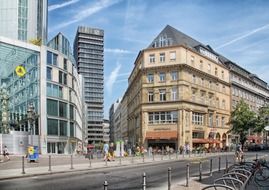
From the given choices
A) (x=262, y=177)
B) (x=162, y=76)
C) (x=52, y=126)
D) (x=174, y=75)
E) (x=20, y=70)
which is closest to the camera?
(x=262, y=177)

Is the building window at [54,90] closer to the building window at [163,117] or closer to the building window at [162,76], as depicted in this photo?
the building window at [163,117]

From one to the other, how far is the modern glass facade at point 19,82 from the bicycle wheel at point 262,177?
166 ft

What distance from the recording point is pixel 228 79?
9300 centimetres

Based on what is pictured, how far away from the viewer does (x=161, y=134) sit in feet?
231

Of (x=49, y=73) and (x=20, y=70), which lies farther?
(x=49, y=73)

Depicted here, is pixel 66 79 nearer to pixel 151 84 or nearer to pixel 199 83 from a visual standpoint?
pixel 151 84

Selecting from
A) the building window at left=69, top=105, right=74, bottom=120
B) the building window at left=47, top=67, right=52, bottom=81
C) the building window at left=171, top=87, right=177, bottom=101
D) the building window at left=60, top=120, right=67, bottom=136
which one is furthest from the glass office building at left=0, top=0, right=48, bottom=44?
the building window at left=171, top=87, right=177, bottom=101

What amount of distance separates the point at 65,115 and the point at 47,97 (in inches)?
258

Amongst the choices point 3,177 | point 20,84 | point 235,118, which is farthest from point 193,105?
point 3,177

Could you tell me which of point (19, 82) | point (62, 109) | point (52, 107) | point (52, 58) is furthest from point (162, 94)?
point (19, 82)

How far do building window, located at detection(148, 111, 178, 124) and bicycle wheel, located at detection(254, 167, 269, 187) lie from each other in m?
53.5

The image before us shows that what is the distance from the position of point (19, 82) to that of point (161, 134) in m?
25.1

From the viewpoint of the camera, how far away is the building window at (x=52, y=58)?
229ft

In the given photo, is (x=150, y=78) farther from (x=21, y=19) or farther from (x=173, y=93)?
(x=21, y=19)
